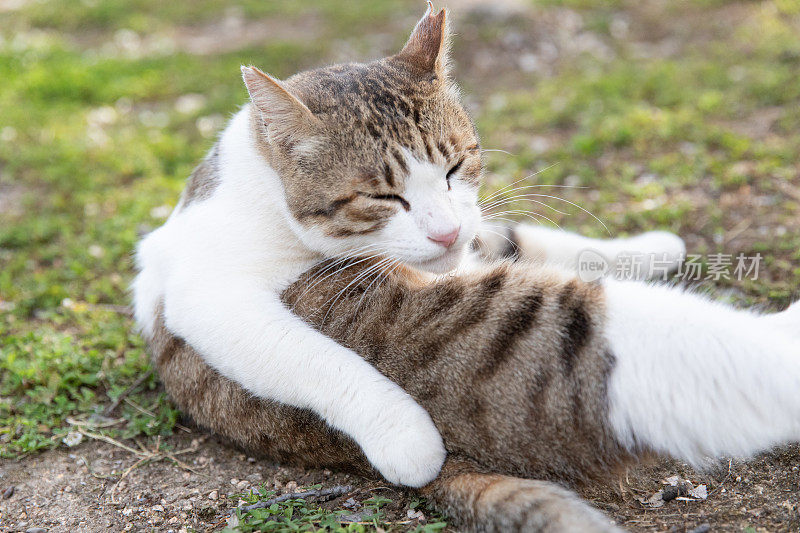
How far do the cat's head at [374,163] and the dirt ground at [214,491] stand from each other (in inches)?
38.7

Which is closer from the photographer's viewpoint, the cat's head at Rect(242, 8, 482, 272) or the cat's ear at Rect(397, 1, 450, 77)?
the cat's head at Rect(242, 8, 482, 272)

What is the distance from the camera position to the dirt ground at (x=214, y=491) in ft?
8.43

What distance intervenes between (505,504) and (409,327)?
698 millimetres

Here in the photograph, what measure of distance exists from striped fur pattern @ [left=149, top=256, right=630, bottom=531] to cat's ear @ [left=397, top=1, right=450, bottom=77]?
101cm

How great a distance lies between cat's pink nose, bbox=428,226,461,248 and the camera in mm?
2699

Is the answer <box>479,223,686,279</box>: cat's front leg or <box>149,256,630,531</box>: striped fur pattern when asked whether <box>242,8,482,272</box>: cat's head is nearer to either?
<box>149,256,630,531</box>: striped fur pattern

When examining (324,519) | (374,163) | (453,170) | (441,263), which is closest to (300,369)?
(324,519)

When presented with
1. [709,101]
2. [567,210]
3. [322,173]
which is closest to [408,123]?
[322,173]

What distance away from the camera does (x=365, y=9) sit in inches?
337

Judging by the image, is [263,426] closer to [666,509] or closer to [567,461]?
[567,461]

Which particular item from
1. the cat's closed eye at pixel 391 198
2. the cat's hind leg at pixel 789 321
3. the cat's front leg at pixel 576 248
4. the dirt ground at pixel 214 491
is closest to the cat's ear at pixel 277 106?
the cat's closed eye at pixel 391 198

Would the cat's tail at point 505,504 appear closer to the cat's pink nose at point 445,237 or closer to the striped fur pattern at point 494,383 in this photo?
the striped fur pattern at point 494,383

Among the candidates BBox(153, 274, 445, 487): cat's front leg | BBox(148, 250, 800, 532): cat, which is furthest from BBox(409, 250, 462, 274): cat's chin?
BBox(153, 274, 445, 487): cat's front leg

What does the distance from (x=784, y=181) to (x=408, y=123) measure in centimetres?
304
